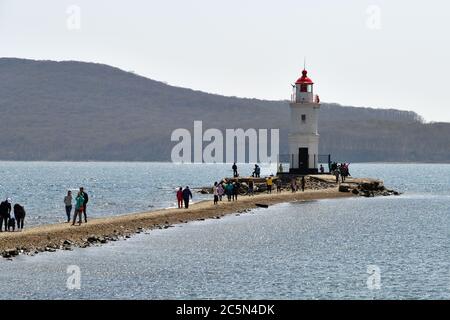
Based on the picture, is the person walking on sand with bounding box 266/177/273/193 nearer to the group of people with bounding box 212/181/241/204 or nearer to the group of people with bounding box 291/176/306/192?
the group of people with bounding box 291/176/306/192

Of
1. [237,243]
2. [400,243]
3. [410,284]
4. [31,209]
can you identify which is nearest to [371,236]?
[400,243]

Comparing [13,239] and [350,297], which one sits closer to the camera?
[350,297]

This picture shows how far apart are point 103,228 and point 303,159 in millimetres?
38571

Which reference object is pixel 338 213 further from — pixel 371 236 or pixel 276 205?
pixel 371 236

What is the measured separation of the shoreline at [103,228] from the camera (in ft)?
121

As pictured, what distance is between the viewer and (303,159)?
79.9 metres

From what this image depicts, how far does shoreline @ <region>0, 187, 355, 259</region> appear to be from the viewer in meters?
36.8

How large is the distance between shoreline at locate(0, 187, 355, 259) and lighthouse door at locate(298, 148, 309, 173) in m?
13.6

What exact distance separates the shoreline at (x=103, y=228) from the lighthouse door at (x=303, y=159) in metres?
13.6

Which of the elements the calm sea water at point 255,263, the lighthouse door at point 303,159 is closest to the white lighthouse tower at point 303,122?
the lighthouse door at point 303,159

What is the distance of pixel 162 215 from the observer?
51.2 metres

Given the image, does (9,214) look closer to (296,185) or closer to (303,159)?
(296,185)

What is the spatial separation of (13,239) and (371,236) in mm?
18905
